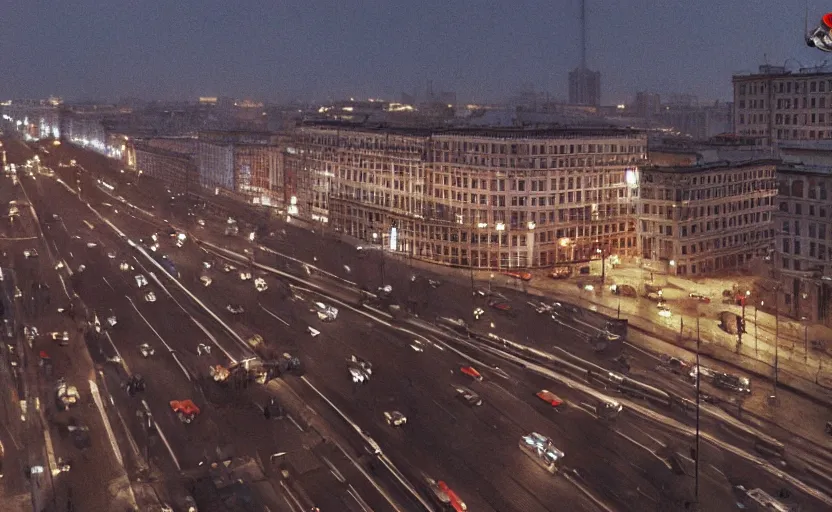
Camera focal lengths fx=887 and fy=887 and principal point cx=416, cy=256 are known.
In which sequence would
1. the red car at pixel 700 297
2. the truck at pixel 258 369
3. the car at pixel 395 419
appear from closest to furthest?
the car at pixel 395 419 < the truck at pixel 258 369 < the red car at pixel 700 297

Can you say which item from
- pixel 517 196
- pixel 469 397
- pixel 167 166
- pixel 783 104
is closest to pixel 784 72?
pixel 783 104

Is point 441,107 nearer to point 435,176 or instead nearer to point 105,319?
point 435,176

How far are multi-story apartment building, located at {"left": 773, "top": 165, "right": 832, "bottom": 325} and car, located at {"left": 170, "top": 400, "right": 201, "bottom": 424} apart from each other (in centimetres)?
1604

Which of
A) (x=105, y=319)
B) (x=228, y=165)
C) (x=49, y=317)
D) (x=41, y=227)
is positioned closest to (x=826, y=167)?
(x=105, y=319)

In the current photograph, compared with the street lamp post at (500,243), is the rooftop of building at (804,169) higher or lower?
higher

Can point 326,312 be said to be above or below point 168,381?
above

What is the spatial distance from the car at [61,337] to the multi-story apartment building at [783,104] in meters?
27.9

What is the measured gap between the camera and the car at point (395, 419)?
54.9 feet

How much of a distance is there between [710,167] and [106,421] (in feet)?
72.3

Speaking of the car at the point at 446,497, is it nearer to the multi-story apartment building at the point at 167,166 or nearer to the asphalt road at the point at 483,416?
the asphalt road at the point at 483,416

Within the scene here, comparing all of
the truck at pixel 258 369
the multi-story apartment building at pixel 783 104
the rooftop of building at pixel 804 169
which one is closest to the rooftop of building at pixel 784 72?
the multi-story apartment building at pixel 783 104

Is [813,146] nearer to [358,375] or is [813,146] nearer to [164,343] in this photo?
[358,375]

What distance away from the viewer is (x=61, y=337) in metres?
22.5

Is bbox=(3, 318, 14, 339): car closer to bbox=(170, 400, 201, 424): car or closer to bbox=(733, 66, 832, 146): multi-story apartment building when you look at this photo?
bbox=(170, 400, 201, 424): car
